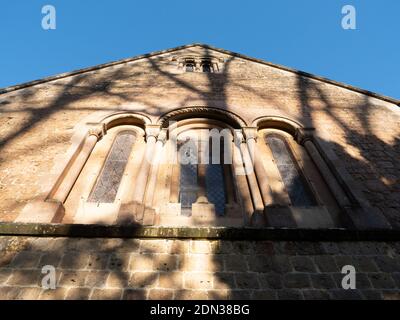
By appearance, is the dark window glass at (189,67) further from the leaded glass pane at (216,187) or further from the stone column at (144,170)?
the leaded glass pane at (216,187)

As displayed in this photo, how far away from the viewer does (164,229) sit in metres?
3.46

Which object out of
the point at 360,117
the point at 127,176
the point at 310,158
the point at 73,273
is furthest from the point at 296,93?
the point at 73,273

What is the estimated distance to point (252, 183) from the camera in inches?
186

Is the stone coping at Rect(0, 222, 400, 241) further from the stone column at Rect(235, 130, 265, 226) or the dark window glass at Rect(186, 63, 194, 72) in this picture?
the dark window glass at Rect(186, 63, 194, 72)

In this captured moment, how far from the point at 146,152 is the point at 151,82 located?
2.96 m

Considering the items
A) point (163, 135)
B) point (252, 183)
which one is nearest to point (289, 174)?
point (252, 183)

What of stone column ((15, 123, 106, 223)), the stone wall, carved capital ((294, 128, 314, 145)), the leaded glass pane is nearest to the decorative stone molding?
the stone wall

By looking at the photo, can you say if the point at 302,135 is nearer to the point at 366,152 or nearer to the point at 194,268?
the point at 366,152

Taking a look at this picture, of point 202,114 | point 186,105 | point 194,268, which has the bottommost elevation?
point 194,268

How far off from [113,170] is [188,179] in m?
1.26

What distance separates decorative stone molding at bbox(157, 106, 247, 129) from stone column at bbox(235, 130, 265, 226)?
15.1 inches

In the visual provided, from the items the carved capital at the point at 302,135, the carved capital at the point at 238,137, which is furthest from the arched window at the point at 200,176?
the carved capital at the point at 302,135

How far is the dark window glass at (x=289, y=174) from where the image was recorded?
4.79 metres

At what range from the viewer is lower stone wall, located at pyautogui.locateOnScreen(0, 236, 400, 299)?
2.94 meters
